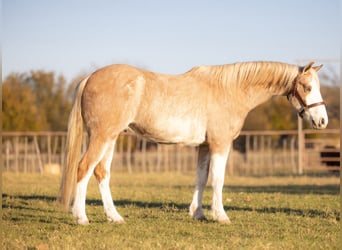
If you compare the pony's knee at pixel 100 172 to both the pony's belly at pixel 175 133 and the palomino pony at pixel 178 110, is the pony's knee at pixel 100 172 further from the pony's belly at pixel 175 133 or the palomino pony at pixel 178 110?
the pony's belly at pixel 175 133

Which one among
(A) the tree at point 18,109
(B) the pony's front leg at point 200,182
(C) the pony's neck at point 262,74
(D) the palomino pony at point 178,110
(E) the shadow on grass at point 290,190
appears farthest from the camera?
(A) the tree at point 18,109

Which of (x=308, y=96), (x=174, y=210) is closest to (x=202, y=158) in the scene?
(x=174, y=210)

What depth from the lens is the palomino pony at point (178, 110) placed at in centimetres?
693

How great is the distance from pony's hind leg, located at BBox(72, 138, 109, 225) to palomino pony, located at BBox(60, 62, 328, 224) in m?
0.01

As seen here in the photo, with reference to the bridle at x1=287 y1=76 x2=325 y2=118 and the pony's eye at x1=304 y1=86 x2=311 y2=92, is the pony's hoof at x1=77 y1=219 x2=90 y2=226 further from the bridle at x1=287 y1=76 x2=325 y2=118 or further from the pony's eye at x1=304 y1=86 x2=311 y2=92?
the pony's eye at x1=304 y1=86 x2=311 y2=92

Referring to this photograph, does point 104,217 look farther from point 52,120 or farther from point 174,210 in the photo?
point 52,120

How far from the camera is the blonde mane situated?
7.55 meters

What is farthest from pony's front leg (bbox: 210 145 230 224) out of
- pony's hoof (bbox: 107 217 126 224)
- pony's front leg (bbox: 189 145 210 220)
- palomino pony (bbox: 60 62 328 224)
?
pony's hoof (bbox: 107 217 126 224)

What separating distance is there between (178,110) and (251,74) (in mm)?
1269

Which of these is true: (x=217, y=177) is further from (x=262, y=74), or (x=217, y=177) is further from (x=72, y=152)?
(x=72, y=152)

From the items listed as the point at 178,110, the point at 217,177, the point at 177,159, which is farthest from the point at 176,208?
the point at 177,159

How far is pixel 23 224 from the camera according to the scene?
6938mm

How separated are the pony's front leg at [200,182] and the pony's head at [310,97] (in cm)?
155

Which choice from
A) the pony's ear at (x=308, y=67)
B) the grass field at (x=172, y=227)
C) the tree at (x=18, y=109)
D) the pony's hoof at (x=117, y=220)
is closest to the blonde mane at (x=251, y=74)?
the pony's ear at (x=308, y=67)
